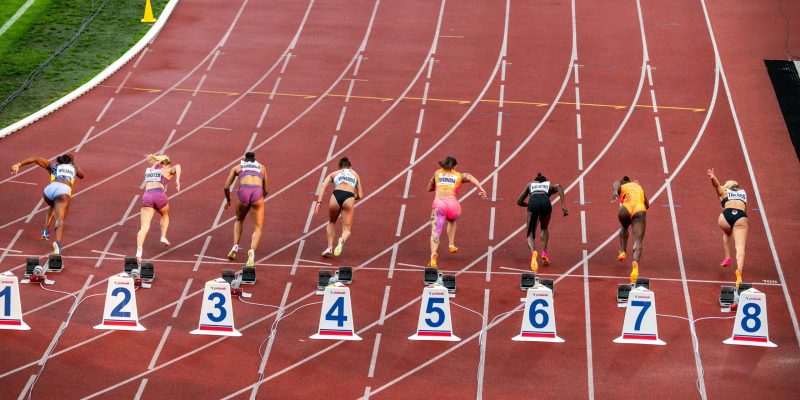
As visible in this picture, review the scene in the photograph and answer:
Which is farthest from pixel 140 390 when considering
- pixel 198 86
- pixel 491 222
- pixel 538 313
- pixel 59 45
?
pixel 59 45

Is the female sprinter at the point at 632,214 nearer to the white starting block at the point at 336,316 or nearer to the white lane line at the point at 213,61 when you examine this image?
the white starting block at the point at 336,316

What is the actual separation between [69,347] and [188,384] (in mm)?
1983

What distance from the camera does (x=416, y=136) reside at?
26500mm

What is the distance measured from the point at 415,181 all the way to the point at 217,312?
23.0 ft

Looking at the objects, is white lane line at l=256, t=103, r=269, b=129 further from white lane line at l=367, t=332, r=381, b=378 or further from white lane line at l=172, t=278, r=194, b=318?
white lane line at l=367, t=332, r=381, b=378

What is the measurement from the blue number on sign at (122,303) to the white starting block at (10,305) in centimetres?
127

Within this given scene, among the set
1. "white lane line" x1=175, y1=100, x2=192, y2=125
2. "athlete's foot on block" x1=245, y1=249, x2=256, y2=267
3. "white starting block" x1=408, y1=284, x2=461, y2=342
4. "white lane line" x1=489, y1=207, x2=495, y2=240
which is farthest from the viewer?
"white lane line" x1=175, y1=100, x2=192, y2=125

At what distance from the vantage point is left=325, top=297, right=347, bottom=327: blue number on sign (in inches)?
715

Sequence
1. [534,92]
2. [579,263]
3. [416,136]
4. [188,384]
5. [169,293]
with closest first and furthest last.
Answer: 1. [188,384]
2. [169,293]
3. [579,263]
4. [416,136]
5. [534,92]

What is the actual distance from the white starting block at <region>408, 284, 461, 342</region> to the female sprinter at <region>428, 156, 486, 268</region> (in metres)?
2.52

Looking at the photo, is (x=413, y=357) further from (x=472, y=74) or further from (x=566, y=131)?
(x=472, y=74)

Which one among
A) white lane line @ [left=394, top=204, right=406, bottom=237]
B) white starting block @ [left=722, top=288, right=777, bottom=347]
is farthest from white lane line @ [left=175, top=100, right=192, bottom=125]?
white starting block @ [left=722, top=288, right=777, bottom=347]

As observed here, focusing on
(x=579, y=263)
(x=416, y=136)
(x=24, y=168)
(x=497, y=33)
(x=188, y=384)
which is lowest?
(x=188, y=384)

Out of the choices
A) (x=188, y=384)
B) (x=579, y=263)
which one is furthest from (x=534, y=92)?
(x=188, y=384)
